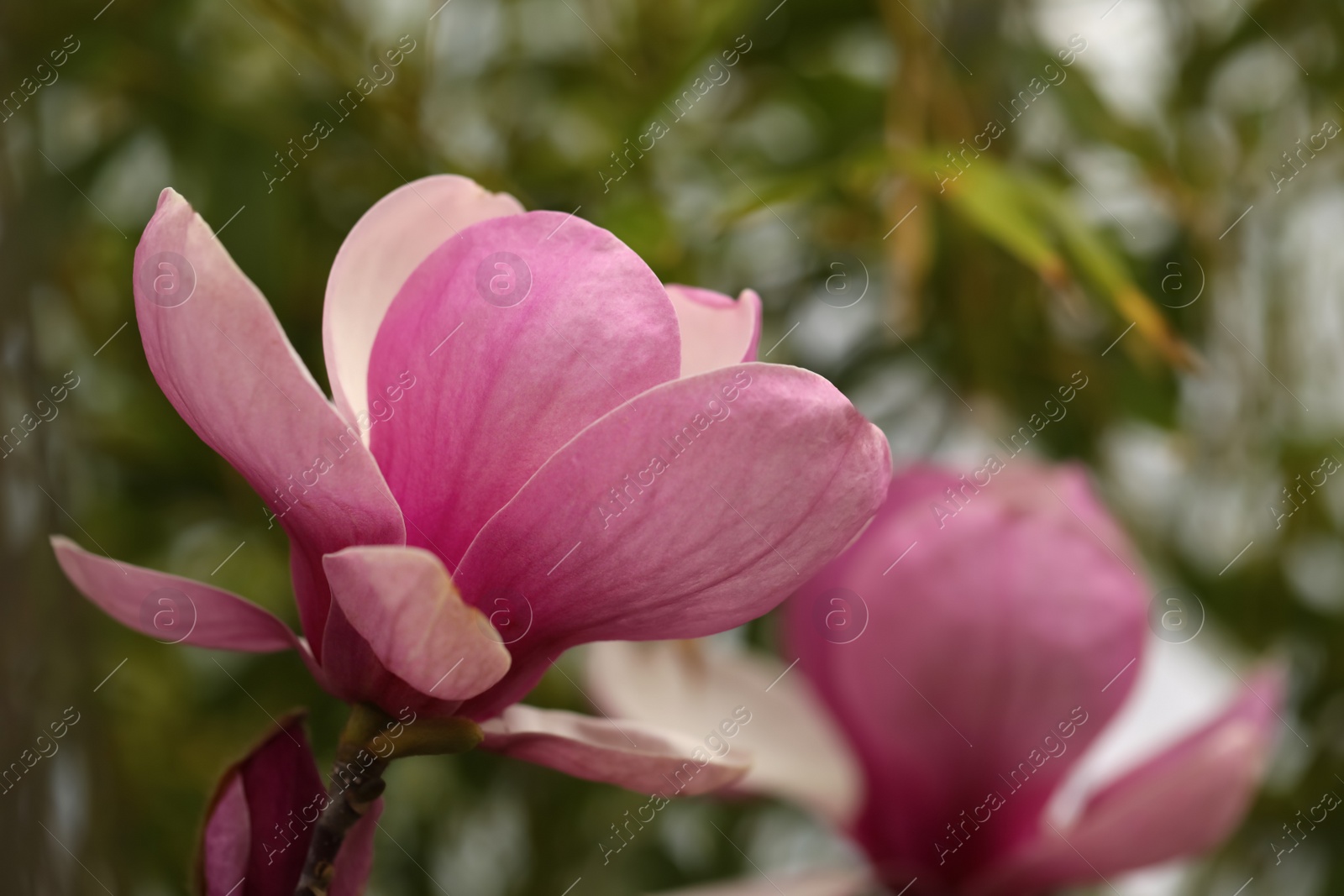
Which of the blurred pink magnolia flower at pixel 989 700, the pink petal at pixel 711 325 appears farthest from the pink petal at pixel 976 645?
the pink petal at pixel 711 325

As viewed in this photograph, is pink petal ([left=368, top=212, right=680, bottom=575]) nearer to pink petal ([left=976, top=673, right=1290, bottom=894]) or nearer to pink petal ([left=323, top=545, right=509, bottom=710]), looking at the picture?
pink petal ([left=323, top=545, right=509, bottom=710])

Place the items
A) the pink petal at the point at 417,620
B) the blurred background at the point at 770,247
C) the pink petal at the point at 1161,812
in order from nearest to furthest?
the pink petal at the point at 417,620 < the pink petal at the point at 1161,812 < the blurred background at the point at 770,247

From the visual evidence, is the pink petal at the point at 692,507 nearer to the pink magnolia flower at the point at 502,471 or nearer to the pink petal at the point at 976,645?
the pink magnolia flower at the point at 502,471

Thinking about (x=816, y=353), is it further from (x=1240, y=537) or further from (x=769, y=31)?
(x=1240, y=537)

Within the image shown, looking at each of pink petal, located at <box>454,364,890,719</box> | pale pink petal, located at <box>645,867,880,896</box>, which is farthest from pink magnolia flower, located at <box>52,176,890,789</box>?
pale pink petal, located at <box>645,867,880,896</box>

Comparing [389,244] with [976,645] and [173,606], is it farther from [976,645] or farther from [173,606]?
[976,645]

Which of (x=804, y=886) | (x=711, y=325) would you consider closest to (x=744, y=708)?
(x=804, y=886)

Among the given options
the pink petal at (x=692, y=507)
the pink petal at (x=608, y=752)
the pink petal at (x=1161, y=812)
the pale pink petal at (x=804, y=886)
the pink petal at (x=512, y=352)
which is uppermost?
the pink petal at (x=512, y=352)
